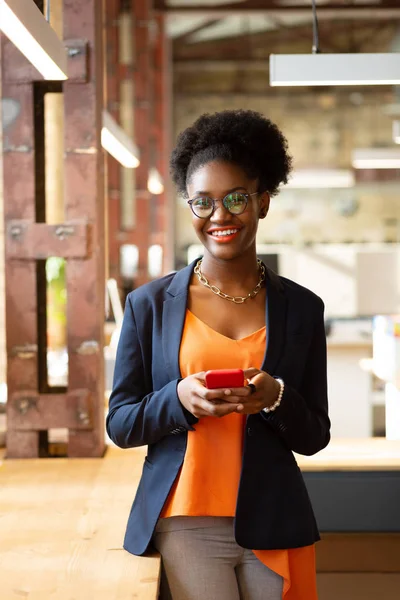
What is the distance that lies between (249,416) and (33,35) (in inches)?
→ 46.3

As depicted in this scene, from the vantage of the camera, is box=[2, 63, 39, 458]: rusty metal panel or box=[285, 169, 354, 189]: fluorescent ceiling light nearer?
box=[2, 63, 39, 458]: rusty metal panel

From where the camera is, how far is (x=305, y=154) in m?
15.4

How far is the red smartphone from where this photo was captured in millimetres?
1490

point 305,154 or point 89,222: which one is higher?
point 305,154

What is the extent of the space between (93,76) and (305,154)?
1305 centimetres

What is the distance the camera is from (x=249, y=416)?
1.65 metres

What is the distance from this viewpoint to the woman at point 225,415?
1652 millimetres

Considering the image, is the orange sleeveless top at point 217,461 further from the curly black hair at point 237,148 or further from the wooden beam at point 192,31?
the wooden beam at point 192,31

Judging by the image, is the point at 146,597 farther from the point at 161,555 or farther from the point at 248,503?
the point at 248,503

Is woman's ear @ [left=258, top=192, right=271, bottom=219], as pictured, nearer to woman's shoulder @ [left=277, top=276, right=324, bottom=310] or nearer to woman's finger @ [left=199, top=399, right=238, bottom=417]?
woman's shoulder @ [left=277, top=276, right=324, bottom=310]

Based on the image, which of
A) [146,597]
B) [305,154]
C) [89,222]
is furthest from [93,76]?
[305,154]

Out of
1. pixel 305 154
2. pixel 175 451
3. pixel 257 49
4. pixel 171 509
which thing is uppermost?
pixel 257 49

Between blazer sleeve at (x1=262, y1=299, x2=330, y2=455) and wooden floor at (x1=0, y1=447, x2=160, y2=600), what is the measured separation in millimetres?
439

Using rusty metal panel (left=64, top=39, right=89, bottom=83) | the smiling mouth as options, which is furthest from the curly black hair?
rusty metal panel (left=64, top=39, right=89, bottom=83)
